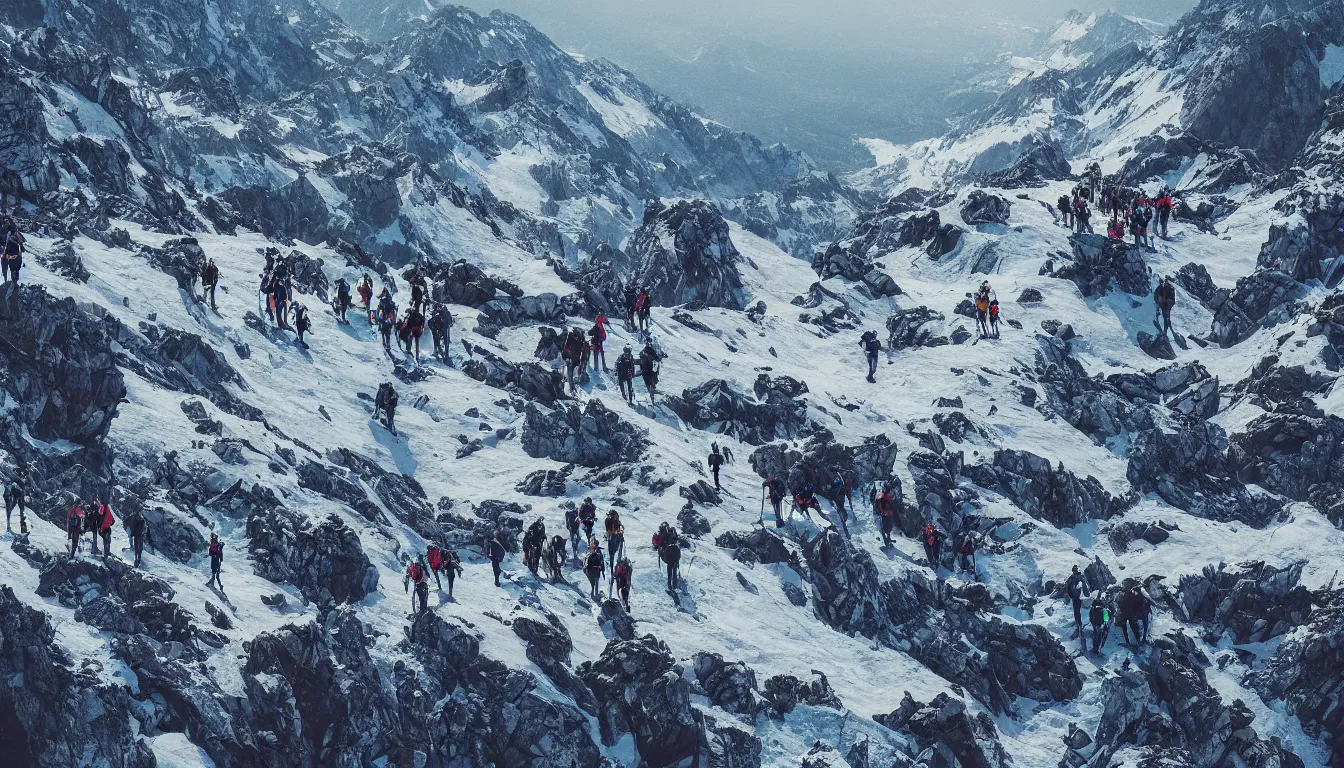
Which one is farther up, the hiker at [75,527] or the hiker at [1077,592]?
the hiker at [1077,592]

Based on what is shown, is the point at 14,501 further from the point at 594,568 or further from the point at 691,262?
the point at 691,262

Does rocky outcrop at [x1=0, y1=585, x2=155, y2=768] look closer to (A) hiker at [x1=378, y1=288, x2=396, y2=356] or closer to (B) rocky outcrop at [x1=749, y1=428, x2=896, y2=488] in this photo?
(B) rocky outcrop at [x1=749, y1=428, x2=896, y2=488]

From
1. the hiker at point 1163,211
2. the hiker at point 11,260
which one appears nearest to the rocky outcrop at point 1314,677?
the hiker at point 1163,211

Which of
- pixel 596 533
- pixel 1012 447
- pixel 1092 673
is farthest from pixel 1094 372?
pixel 596 533

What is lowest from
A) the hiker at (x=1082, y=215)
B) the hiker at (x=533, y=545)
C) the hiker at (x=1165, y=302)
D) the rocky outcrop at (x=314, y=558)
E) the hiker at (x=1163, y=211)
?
the rocky outcrop at (x=314, y=558)

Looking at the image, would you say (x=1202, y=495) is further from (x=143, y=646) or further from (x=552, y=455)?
(x=143, y=646)

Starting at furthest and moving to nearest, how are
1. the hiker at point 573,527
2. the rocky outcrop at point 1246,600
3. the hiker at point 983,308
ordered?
the hiker at point 983,308
the rocky outcrop at point 1246,600
the hiker at point 573,527

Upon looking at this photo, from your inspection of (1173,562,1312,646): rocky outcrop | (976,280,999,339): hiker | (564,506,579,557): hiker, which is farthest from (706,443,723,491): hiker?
(976,280,999,339): hiker

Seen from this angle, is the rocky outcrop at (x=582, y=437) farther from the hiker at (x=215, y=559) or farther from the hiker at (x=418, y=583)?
the hiker at (x=215, y=559)
